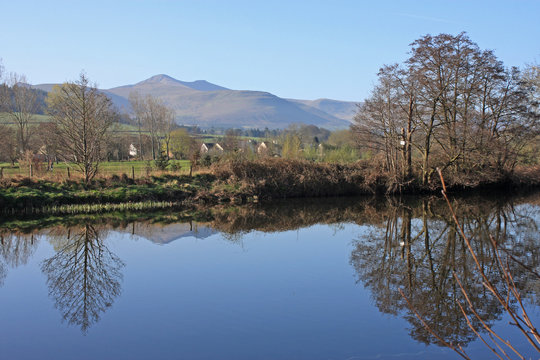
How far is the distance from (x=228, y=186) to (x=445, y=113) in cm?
1310

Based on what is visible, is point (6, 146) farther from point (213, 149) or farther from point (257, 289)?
point (257, 289)

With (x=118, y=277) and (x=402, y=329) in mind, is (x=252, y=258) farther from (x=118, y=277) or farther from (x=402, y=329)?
(x=402, y=329)

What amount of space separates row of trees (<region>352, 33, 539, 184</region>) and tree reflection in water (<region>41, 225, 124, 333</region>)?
1783 cm

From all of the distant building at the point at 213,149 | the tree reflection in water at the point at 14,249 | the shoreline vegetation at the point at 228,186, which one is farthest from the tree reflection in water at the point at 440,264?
the distant building at the point at 213,149

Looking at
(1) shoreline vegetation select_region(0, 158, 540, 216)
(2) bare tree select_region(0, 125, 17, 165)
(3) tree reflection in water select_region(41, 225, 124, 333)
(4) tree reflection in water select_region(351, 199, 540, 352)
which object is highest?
(2) bare tree select_region(0, 125, 17, 165)

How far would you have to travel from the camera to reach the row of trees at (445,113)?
25766 mm

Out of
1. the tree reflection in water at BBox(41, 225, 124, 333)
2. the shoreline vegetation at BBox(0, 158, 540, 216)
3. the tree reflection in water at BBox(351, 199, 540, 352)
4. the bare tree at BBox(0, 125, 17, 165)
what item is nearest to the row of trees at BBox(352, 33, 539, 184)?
the shoreline vegetation at BBox(0, 158, 540, 216)

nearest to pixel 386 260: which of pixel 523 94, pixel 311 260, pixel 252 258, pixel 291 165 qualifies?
pixel 311 260

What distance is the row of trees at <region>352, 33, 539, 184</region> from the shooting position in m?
25.8

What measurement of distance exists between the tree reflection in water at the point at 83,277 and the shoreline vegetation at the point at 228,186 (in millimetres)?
6119

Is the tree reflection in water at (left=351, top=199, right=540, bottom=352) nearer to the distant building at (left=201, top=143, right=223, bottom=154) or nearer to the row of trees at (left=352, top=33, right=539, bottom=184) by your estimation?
the row of trees at (left=352, top=33, right=539, bottom=184)

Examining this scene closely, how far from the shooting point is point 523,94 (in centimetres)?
2823

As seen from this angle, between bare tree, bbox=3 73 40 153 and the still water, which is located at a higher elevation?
bare tree, bbox=3 73 40 153

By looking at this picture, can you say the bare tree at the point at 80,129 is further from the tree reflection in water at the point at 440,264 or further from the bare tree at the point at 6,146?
the tree reflection in water at the point at 440,264
